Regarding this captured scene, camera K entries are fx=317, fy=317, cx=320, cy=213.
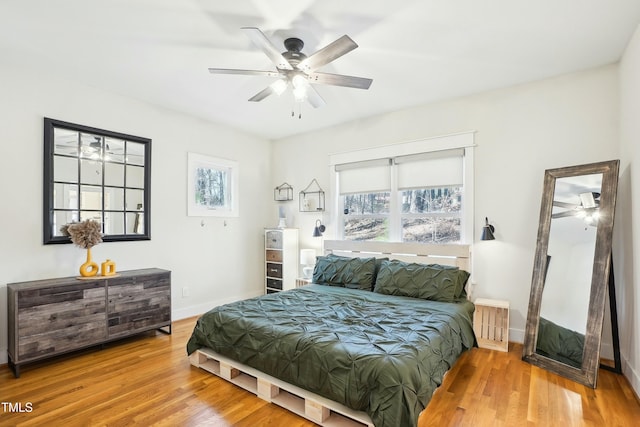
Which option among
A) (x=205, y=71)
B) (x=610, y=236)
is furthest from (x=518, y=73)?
(x=205, y=71)

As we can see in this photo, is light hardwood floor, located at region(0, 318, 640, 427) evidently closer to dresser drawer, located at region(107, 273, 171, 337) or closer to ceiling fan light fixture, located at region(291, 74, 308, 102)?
dresser drawer, located at region(107, 273, 171, 337)

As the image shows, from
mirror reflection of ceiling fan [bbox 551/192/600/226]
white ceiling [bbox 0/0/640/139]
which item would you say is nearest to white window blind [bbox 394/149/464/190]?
white ceiling [bbox 0/0/640/139]

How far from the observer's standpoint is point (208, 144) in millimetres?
4617

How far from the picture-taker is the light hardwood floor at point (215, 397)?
208 centimetres

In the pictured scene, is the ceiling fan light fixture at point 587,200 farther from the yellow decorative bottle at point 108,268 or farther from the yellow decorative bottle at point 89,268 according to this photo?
the yellow decorative bottle at point 89,268

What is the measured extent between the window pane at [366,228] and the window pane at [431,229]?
0.29m

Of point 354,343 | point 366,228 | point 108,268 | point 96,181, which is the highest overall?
point 96,181

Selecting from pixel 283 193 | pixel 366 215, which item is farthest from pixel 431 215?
pixel 283 193

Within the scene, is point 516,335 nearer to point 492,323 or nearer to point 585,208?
point 492,323

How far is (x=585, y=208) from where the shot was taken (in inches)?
111

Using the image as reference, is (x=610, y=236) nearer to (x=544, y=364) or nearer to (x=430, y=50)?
(x=544, y=364)

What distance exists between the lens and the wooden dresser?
8.88ft

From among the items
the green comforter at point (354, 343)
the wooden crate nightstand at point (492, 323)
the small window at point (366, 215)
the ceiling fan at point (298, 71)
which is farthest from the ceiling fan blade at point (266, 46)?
the wooden crate nightstand at point (492, 323)

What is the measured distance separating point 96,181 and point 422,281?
3.70 m
